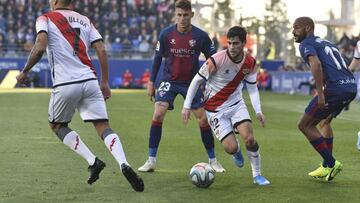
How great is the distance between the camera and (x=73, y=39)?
28.5ft

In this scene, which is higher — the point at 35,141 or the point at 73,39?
the point at 73,39

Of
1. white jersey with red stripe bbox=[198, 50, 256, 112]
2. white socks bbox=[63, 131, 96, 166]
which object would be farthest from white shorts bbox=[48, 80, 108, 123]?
white jersey with red stripe bbox=[198, 50, 256, 112]

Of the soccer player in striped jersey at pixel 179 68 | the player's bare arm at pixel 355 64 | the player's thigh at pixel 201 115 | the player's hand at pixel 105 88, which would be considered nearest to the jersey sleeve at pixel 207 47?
the soccer player in striped jersey at pixel 179 68

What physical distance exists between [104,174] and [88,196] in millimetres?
1635

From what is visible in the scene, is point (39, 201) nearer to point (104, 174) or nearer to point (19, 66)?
point (104, 174)

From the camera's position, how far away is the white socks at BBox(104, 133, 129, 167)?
28.3ft

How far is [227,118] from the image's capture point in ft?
32.0

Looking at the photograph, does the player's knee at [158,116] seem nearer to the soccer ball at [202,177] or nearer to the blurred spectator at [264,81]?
the soccer ball at [202,177]

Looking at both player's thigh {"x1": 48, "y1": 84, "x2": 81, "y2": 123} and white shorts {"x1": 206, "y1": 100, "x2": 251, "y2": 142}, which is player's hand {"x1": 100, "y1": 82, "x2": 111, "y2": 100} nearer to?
player's thigh {"x1": 48, "y1": 84, "x2": 81, "y2": 123}

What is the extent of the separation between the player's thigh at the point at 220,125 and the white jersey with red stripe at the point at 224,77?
3.5 inches

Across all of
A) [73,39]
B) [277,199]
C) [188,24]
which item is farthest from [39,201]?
[188,24]

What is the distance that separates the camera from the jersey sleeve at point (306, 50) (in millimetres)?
9305

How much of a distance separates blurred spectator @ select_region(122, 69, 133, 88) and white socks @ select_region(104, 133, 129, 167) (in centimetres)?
4071

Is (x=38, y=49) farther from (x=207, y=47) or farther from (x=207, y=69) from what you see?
(x=207, y=47)
